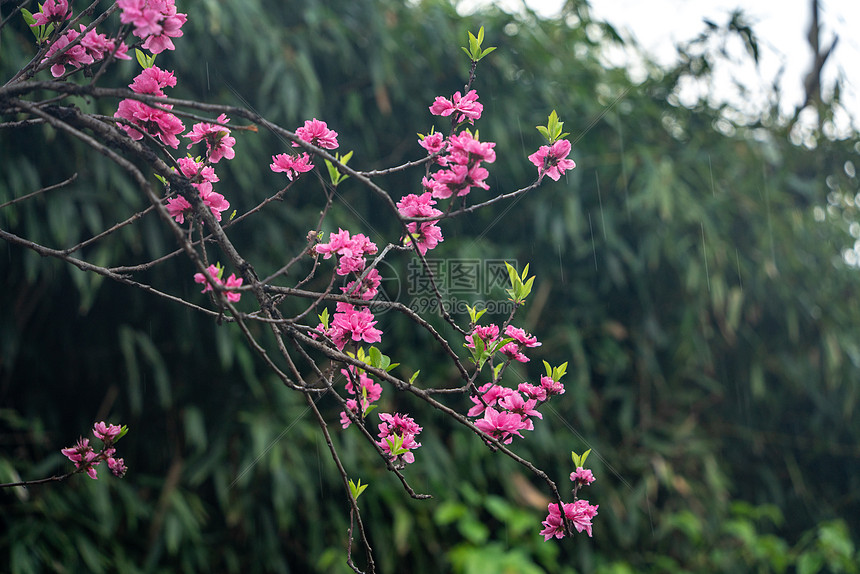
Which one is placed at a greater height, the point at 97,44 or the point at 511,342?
the point at 97,44

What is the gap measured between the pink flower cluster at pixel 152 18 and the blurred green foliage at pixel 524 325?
1.03 metres

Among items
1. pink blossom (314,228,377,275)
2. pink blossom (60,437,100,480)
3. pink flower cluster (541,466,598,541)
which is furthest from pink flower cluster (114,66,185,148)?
pink flower cluster (541,466,598,541)

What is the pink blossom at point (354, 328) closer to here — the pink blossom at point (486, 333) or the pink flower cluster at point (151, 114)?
the pink blossom at point (486, 333)

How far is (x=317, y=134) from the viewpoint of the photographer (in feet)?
2.62

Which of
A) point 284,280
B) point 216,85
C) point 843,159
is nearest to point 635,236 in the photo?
point 843,159

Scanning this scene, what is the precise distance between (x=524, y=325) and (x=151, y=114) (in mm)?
1535

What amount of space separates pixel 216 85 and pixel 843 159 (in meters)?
2.40

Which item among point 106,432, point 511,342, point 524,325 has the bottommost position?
point 524,325

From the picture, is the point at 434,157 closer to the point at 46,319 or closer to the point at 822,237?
the point at 46,319

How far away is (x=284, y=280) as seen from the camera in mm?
1844

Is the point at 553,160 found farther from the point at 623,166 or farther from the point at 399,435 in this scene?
the point at 623,166

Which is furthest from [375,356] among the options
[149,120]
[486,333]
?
[149,120]

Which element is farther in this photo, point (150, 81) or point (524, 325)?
point (524, 325)

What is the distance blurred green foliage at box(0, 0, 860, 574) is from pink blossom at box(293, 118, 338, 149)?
39.9 inches
